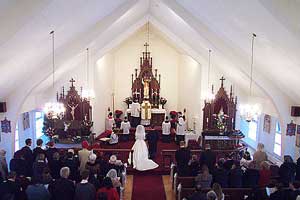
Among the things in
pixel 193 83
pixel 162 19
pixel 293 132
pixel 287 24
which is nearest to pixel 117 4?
pixel 162 19

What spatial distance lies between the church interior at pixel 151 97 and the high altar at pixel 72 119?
0.05 meters

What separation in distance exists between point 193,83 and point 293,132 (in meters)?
7.47

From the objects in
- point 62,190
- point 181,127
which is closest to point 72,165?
point 62,190

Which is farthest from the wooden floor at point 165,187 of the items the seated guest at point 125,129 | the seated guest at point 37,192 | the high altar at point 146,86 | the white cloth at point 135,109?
the high altar at point 146,86

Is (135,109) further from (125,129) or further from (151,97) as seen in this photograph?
(125,129)

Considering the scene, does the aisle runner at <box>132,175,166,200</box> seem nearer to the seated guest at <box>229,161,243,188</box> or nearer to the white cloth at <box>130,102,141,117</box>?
the seated guest at <box>229,161,243,188</box>

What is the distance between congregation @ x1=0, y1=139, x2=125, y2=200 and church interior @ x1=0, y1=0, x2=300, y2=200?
29 millimetres

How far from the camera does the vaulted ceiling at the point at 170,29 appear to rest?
7.09 metres

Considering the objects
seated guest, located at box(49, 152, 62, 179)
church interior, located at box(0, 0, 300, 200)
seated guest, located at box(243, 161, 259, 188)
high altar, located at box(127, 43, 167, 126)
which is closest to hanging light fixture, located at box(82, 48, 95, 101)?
church interior, located at box(0, 0, 300, 200)

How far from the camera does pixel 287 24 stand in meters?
6.91

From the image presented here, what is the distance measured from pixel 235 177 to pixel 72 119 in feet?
33.0

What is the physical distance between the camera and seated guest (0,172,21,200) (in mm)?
7293

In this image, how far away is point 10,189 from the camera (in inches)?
292

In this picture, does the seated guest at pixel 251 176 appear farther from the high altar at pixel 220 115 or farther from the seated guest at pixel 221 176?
the high altar at pixel 220 115
